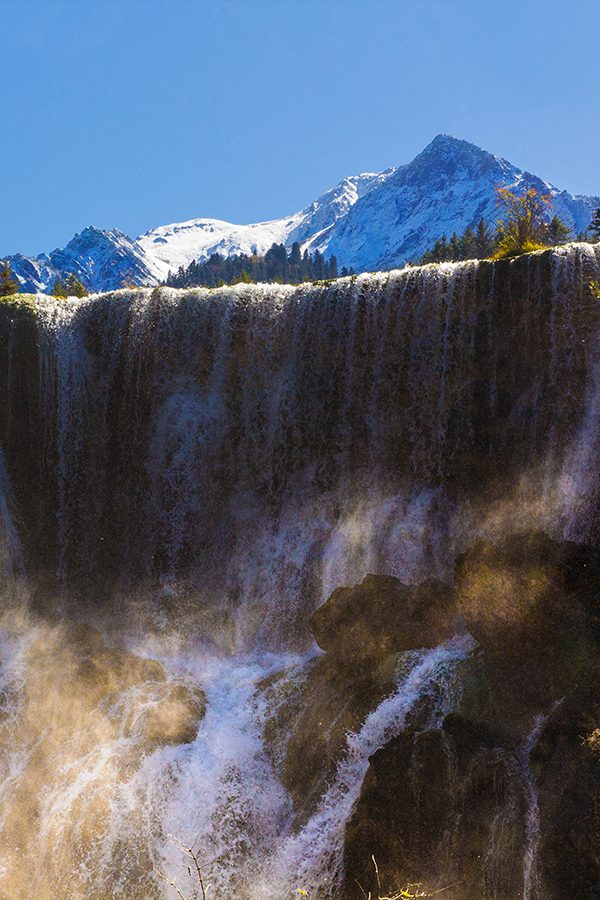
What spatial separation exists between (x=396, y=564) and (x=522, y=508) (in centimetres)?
351

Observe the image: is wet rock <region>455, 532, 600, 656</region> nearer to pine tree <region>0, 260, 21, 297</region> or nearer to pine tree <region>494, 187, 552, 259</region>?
pine tree <region>494, 187, 552, 259</region>

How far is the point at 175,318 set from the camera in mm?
19641

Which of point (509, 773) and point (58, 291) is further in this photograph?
point (58, 291)

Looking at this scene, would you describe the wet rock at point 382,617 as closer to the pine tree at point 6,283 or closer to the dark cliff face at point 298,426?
the dark cliff face at point 298,426

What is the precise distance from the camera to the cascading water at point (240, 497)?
13.3m

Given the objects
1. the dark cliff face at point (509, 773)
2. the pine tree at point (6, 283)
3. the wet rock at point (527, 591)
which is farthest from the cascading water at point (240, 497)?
the pine tree at point (6, 283)

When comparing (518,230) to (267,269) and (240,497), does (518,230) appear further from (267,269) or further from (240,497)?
(267,269)

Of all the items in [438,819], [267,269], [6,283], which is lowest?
[438,819]

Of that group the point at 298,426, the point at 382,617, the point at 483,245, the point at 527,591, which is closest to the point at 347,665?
the point at 382,617

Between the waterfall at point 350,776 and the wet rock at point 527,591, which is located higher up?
the wet rock at point 527,591

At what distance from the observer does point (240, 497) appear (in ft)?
62.0

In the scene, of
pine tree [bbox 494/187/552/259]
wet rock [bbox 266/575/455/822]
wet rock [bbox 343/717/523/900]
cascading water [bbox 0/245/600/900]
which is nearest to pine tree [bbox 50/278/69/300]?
cascading water [bbox 0/245/600/900]

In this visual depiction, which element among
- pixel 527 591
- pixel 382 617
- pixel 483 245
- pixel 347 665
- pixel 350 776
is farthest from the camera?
pixel 483 245

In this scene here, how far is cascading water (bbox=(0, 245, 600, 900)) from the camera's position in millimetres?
13289
